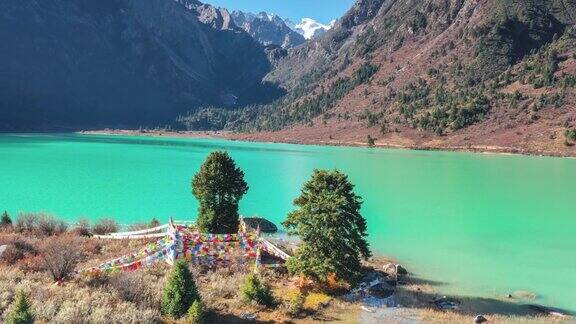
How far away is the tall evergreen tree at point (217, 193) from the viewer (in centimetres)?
3256

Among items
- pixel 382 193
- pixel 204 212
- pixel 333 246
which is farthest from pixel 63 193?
pixel 333 246

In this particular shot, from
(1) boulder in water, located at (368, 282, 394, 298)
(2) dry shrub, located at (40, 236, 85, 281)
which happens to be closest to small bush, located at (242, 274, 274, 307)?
(1) boulder in water, located at (368, 282, 394, 298)

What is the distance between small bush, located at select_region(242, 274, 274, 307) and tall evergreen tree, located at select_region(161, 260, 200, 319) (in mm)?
2481

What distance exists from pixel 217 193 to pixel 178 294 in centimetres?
1364

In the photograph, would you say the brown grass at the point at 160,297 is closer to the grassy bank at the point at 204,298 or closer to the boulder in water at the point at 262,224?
the grassy bank at the point at 204,298

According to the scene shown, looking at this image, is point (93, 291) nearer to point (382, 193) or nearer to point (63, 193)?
point (63, 193)

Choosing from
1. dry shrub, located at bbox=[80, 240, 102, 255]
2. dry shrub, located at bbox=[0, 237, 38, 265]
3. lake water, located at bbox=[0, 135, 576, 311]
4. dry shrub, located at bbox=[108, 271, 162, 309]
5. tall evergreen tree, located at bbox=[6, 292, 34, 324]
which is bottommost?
lake water, located at bbox=[0, 135, 576, 311]

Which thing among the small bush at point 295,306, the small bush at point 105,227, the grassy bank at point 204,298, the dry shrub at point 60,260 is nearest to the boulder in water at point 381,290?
the grassy bank at point 204,298

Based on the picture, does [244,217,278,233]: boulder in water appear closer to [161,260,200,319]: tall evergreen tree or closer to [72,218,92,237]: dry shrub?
[72,218,92,237]: dry shrub

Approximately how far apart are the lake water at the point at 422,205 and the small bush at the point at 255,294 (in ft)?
35.3

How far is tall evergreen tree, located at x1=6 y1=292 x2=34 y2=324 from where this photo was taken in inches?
632

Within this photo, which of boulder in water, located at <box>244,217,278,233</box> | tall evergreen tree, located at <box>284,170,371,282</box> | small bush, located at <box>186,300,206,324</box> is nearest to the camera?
small bush, located at <box>186,300,206,324</box>

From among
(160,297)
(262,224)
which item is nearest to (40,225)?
(262,224)

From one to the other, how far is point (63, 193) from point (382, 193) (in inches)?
1576
